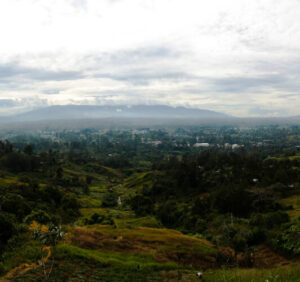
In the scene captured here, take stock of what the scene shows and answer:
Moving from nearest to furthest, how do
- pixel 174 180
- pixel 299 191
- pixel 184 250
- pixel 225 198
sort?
pixel 184 250
pixel 225 198
pixel 299 191
pixel 174 180

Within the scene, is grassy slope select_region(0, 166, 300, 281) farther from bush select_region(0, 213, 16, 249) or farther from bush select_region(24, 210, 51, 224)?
bush select_region(24, 210, 51, 224)

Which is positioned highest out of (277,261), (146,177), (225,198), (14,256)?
(14,256)

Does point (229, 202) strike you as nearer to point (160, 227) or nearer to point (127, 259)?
point (160, 227)

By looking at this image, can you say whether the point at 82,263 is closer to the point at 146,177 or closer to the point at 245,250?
the point at 245,250

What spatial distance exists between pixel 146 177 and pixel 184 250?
6847 cm

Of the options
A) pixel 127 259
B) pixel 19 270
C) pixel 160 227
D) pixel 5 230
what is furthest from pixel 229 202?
pixel 19 270

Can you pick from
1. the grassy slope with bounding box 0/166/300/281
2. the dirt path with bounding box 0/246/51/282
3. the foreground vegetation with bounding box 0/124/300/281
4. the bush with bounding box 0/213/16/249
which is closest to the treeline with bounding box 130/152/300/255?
the foreground vegetation with bounding box 0/124/300/281

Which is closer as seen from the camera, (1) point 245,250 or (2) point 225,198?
(1) point 245,250

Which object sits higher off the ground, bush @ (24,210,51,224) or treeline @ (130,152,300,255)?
bush @ (24,210,51,224)

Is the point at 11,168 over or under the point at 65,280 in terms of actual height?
under

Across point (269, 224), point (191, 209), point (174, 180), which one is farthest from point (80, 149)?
point (269, 224)

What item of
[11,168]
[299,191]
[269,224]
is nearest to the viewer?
[269,224]

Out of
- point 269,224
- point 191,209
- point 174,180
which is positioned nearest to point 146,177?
point 174,180

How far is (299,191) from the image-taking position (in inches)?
1729
